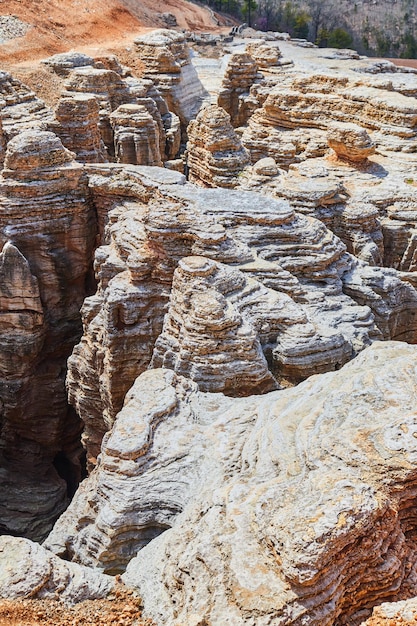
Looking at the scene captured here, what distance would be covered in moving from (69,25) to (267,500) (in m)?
Answer: 45.0

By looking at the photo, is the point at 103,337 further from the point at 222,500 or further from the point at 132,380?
the point at 222,500

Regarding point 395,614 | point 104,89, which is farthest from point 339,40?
point 395,614

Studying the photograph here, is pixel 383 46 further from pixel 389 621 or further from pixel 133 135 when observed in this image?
pixel 389 621

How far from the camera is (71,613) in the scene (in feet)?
21.4

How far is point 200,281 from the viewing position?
10.9m

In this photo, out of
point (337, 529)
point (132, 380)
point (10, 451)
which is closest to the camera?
point (337, 529)

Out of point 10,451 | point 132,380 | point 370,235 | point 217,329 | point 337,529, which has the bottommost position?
point 10,451

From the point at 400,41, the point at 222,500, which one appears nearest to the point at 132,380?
the point at 222,500

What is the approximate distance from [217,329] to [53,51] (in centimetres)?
3394

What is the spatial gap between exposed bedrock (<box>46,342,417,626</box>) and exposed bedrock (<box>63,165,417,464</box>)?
75.0 inches

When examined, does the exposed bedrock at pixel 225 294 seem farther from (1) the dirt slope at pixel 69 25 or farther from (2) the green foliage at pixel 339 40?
(2) the green foliage at pixel 339 40

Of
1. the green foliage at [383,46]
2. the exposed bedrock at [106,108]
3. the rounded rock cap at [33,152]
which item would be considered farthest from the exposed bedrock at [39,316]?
the green foliage at [383,46]

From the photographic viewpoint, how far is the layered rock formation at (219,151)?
73.7ft

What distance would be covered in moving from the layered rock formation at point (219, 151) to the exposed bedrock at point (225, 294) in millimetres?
7389
